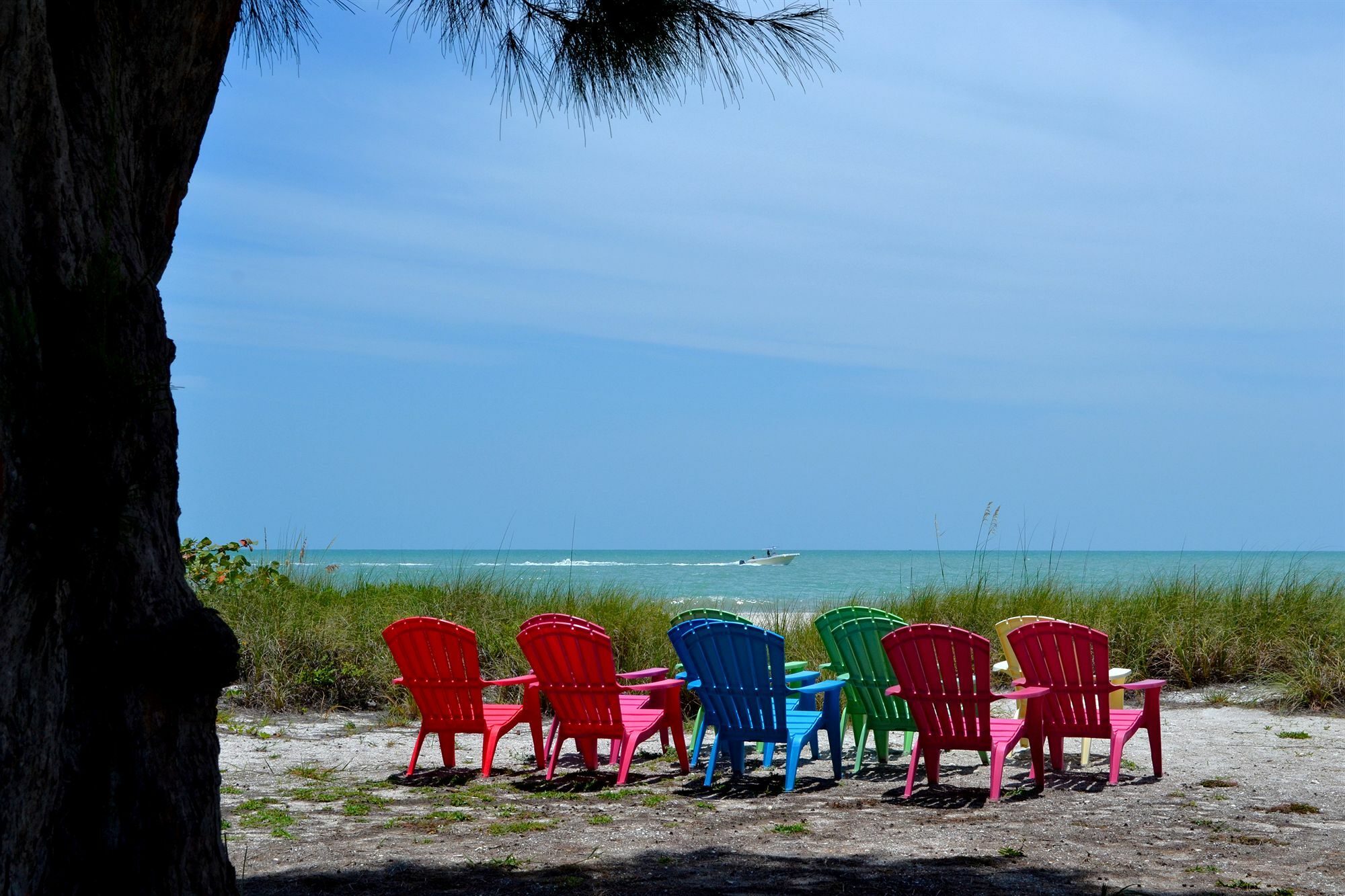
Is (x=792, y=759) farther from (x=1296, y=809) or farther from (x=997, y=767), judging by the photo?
(x=1296, y=809)

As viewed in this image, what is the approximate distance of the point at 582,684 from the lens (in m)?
6.26

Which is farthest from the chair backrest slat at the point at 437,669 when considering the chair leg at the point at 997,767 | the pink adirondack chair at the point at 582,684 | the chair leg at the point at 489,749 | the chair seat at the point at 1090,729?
the chair seat at the point at 1090,729

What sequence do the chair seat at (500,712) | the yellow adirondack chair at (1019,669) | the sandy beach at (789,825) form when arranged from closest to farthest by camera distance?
the sandy beach at (789,825) < the chair seat at (500,712) < the yellow adirondack chair at (1019,669)

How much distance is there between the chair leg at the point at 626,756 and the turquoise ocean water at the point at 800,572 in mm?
3086

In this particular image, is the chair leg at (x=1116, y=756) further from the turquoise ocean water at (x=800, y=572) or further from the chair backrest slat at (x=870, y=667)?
the turquoise ocean water at (x=800, y=572)

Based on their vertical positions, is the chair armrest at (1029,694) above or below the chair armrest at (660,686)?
above

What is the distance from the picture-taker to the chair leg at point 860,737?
6.65 m

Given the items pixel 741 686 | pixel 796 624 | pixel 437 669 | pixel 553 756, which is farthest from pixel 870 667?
pixel 796 624

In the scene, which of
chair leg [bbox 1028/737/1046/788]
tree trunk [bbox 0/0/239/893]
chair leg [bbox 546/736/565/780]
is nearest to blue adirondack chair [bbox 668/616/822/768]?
chair leg [bbox 546/736/565/780]

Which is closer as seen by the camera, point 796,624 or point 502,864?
point 502,864

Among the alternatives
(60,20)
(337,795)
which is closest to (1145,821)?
(337,795)

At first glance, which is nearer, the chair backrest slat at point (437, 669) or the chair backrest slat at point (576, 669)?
the chair backrest slat at point (576, 669)

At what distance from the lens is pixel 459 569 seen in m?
11.1

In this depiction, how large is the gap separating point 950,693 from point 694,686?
4.44 feet
